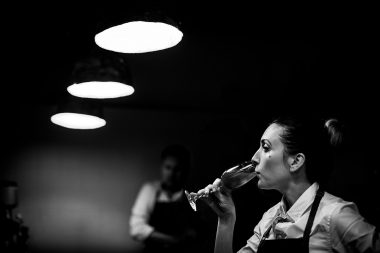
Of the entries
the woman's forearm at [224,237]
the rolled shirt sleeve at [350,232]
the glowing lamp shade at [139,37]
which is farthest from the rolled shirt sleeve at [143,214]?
the rolled shirt sleeve at [350,232]

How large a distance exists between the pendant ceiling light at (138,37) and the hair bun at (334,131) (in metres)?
0.82

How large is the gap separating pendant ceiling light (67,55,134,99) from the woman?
91 cm

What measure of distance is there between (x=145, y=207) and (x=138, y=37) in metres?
2.79

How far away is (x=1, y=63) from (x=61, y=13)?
149 cm

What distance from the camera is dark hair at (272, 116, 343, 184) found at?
2111 millimetres

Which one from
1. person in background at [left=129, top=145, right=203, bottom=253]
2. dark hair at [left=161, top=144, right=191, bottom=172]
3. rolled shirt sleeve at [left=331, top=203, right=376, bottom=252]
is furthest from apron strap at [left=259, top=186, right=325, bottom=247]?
dark hair at [left=161, top=144, right=191, bottom=172]

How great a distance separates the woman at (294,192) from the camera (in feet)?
6.17

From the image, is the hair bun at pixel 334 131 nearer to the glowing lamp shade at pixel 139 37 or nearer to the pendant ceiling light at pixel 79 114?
the glowing lamp shade at pixel 139 37

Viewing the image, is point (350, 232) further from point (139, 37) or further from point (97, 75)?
point (97, 75)

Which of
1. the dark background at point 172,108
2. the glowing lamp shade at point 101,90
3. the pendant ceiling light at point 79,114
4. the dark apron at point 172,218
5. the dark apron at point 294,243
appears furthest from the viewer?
the dark apron at point 172,218

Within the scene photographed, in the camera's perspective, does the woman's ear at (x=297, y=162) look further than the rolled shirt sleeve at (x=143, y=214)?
No

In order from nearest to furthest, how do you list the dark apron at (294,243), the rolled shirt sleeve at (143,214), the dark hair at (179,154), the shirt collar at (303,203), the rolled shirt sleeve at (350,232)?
the rolled shirt sleeve at (350,232) → the dark apron at (294,243) → the shirt collar at (303,203) → the rolled shirt sleeve at (143,214) → the dark hair at (179,154)

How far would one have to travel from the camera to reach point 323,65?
16.3ft

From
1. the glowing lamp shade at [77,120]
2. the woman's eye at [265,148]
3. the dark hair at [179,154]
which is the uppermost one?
the glowing lamp shade at [77,120]
